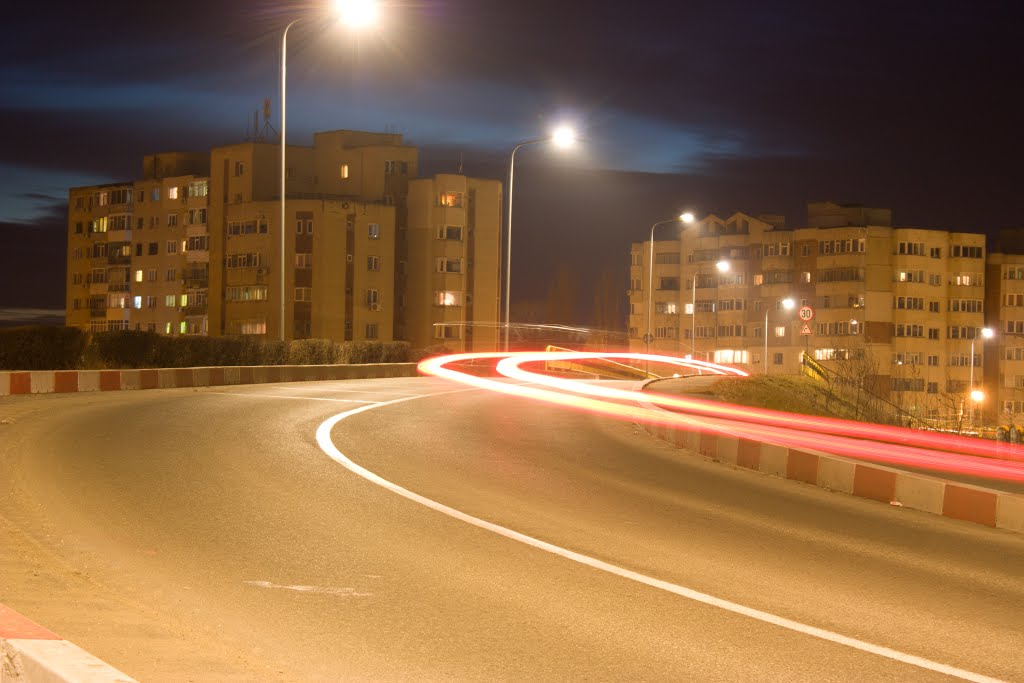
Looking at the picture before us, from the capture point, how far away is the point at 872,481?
13.6m

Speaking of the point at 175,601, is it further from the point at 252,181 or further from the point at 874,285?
the point at 874,285

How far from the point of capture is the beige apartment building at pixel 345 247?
91.7 meters

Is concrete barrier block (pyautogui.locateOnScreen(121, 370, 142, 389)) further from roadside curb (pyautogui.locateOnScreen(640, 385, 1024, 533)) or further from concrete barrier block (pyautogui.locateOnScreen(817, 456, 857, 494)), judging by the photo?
concrete barrier block (pyautogui.locateOnScreen(817, 456, 857, 494))

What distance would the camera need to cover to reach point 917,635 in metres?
6.86

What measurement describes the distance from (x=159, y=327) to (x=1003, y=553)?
113967 mm

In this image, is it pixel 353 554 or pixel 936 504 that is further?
pixel 936 504

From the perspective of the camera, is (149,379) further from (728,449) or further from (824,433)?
(728,449)

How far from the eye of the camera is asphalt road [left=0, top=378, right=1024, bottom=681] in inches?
242

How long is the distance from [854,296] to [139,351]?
92.3 metres

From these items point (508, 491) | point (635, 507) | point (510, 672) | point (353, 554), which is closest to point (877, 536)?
point (635, 507)

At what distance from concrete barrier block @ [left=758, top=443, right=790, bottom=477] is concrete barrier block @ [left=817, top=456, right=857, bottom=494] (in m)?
0.77

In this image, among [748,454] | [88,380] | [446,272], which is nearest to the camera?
[748,454]

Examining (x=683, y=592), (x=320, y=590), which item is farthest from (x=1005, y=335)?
(x=320, y=590)

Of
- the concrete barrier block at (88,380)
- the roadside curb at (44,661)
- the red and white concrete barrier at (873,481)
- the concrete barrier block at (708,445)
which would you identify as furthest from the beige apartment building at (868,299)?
the roadside curb at (44,661)
